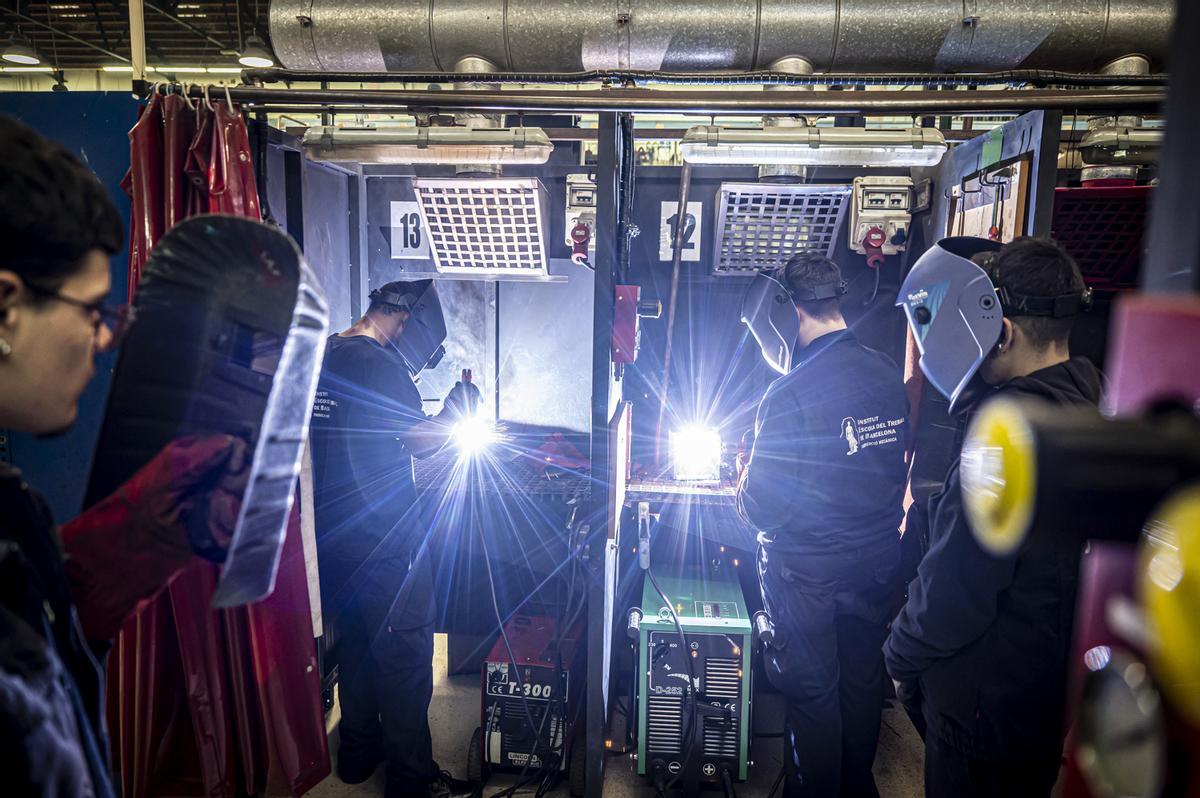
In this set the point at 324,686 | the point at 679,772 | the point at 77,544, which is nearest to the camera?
the point at 77,544

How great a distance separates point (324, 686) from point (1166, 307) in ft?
11.0

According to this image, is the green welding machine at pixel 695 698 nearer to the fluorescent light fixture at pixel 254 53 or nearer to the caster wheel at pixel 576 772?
the caster wheel at pixel 576 772

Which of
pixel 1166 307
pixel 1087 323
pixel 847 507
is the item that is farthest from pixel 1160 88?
pixel 1166 307

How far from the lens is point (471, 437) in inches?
129

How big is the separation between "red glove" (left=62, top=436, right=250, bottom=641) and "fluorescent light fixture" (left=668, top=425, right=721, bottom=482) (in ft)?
7.39

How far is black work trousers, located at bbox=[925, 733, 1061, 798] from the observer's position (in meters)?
1.64

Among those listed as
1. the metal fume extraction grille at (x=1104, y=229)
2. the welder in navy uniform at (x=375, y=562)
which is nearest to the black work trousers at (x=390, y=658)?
the welder in navy uniform at (x=375, y=562)

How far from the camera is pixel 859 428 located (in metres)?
2.36

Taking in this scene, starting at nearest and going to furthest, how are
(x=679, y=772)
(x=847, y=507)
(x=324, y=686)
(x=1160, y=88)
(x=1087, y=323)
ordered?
(x=1160, y=88) → (x=847, y=507) → (x=679, y=772) → (x=1087, y=323) → (x=324, y=686)

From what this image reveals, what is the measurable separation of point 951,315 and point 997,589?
70 cm

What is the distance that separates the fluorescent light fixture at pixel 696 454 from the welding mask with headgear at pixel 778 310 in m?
0.60

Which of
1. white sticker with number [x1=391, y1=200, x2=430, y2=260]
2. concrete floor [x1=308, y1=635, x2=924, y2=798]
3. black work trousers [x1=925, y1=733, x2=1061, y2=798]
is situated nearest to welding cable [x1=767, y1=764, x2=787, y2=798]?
concrete floor [x1=308, y1=635, x2=924, y2=798]

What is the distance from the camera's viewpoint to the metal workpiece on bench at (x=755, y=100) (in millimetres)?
1864

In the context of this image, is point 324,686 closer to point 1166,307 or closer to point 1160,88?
point 1166,307
